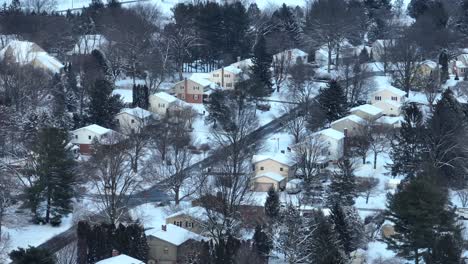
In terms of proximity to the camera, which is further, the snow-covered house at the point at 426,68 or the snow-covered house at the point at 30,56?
the snow-covered house at the point at 426,68

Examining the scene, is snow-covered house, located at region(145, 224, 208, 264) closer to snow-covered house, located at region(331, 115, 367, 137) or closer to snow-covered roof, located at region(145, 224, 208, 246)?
snow-covered roof, located at region(145, 224, 208, 246)

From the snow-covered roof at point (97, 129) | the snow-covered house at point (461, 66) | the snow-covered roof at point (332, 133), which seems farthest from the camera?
the snow-covered house at point (461, 66)

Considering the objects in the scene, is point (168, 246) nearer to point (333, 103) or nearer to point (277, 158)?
point (277, 158)

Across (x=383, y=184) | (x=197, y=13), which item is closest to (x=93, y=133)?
(x=383, y=184)

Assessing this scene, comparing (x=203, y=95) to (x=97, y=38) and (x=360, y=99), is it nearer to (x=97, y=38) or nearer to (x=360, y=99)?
(x=360, y=99)

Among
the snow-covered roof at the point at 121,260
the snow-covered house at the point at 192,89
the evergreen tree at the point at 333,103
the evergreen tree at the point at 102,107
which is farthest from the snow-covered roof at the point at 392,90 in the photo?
the snow-covered roof at the point at 121,260

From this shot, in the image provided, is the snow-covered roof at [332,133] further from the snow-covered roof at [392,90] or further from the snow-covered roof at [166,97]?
the snow-covered roof at [166,97]

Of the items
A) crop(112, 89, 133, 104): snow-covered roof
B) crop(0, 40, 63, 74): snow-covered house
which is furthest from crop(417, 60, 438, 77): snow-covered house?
crop(0, 40, 63, 74): snow-covered house

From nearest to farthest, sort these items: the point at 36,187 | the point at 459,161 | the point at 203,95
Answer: the point at 36,187 < the point at 459,161 < the point at 203,95
